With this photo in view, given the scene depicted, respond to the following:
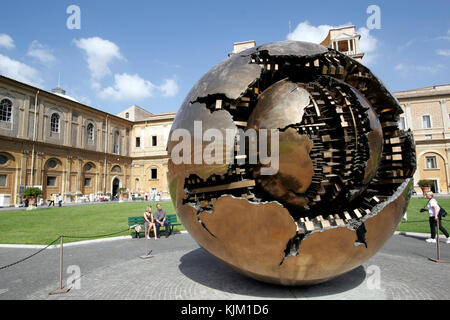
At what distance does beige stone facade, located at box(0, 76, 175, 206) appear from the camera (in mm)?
29359

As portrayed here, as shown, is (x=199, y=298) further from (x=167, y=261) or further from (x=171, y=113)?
(x=171, y=113)

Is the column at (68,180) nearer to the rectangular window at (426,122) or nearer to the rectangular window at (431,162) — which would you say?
the rectangular window at (431,162)

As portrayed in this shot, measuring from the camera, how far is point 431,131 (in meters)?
38.6

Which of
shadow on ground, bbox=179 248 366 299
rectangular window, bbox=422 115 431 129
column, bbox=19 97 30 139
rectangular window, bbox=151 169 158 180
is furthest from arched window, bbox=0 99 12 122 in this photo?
rectangular window, bbox=422 115 431 129

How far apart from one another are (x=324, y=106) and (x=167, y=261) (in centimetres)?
497

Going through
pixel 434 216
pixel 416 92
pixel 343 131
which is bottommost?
pixel 434 216

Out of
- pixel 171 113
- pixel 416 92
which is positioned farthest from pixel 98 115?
pixel 416 92

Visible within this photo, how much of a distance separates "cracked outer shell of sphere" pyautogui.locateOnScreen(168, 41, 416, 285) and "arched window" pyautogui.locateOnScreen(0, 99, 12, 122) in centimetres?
3404

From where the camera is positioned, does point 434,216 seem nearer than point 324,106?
No

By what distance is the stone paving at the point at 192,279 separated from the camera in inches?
164

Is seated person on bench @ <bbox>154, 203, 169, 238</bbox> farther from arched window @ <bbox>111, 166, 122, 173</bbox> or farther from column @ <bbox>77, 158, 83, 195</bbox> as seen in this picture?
arched window @ <bbox>111, 166, 122, 173</bbox>

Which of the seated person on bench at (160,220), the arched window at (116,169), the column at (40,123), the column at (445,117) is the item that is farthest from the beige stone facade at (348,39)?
the column at (40,123)

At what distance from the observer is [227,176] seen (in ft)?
11.7

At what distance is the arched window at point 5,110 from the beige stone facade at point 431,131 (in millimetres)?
48398
